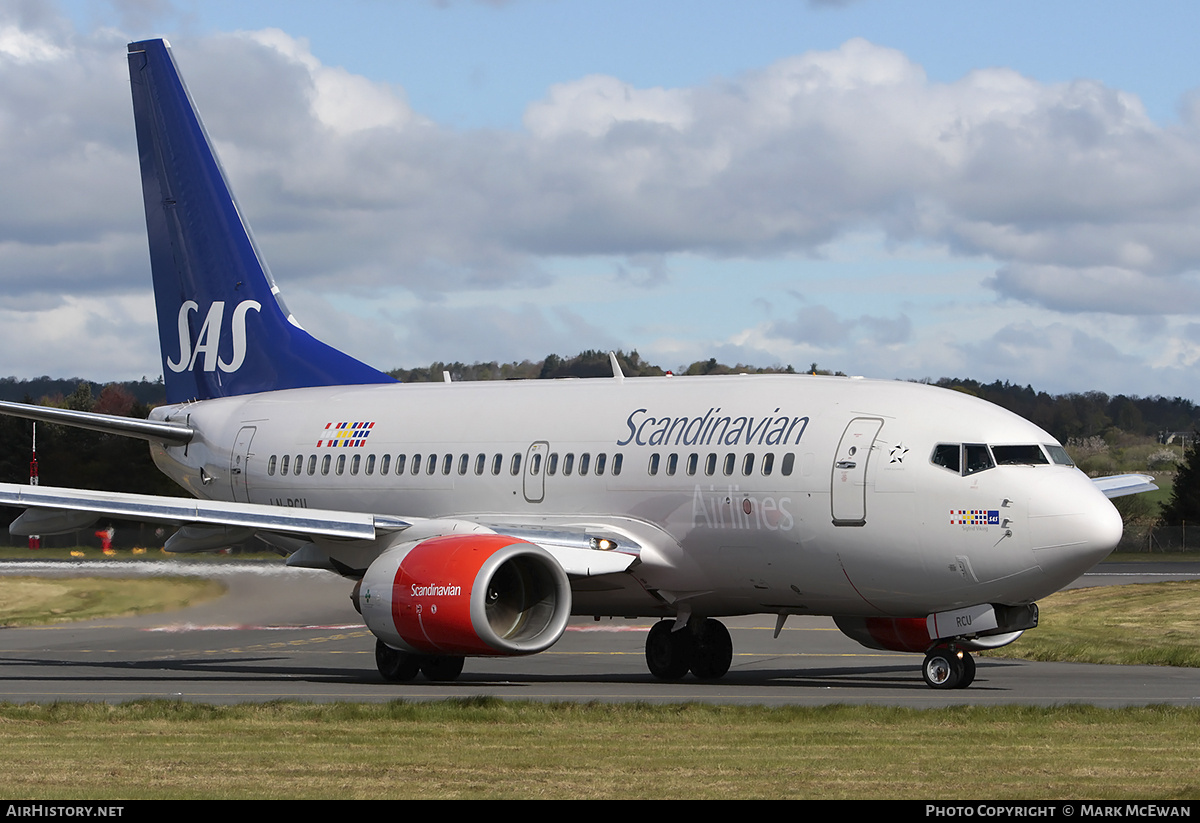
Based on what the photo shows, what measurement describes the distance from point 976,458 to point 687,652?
5.92 metres

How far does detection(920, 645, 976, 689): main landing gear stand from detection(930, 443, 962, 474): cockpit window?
2517mm

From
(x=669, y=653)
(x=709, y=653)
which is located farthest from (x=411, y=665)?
(x=709, y=653)

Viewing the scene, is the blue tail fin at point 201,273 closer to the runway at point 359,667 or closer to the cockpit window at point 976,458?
the runway at point 359,667

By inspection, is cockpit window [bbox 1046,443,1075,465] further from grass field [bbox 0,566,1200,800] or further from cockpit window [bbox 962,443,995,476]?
grass field [bbox 0,566,1200,800]

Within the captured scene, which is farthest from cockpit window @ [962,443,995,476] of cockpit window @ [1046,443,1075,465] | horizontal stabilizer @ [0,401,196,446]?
horizontal stabilizer @ [0,401,196,446]

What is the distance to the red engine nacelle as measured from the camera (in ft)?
72.0

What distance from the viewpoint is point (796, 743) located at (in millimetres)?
15773

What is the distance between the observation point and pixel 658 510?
79.0ft

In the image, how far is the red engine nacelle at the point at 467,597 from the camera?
2195 cm

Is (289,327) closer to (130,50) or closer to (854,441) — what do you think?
(130,50)

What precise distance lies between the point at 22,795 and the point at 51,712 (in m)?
7.11

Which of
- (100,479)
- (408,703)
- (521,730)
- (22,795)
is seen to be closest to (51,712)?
(408,703)

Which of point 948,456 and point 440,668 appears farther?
point 440,668

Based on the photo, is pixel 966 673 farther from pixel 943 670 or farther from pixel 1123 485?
pixel 1123 485
